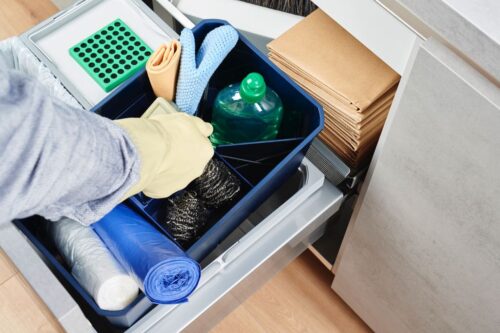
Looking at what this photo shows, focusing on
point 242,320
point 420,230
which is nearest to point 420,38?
point 420,230

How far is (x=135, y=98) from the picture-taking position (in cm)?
85

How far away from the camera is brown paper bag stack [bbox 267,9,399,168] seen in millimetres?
845

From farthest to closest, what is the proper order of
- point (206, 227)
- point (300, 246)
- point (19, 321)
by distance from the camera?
point (300, 246) < point (206, 227) < point (19, 321)

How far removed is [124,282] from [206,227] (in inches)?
6.2

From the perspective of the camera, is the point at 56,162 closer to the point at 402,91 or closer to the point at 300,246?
the point at 402,91

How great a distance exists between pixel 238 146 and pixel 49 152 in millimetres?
340

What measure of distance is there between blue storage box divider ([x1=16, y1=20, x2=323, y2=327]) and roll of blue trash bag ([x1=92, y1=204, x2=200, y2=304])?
37 mm

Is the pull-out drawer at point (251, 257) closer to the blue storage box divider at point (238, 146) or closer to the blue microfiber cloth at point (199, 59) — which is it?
→ the blue storage box divider at point (238, 146)

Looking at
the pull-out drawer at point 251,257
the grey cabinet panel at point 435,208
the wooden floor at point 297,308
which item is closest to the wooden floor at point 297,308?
the wooden floor at point 297,308

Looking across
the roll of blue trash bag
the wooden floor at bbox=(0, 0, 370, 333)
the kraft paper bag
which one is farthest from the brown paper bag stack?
the wooden floor at bbox=(0, 0, 370, 333)

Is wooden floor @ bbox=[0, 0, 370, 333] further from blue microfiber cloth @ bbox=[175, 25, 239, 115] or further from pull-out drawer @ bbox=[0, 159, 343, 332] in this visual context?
blue microfiber cloth @ bbox=[175, 25, 239, 115]

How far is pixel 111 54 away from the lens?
923 mm

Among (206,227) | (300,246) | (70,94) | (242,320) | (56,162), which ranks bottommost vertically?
(242,320)

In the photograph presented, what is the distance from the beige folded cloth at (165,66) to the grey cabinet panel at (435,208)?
283 millimetres
